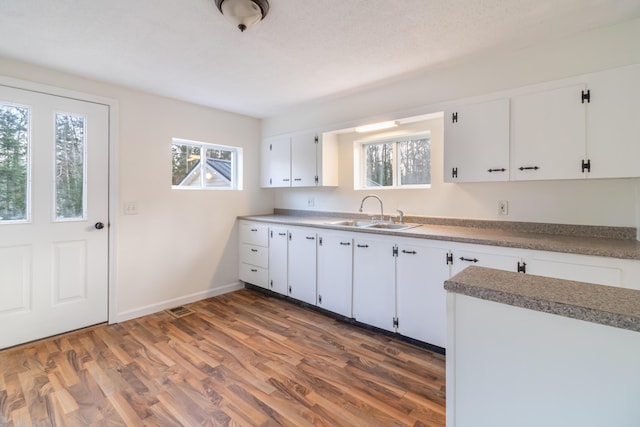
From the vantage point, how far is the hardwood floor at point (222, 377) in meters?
1.69

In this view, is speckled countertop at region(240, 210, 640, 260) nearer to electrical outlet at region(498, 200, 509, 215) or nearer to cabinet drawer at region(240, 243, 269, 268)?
electrical outlet at region(498, 200, 509, 215)

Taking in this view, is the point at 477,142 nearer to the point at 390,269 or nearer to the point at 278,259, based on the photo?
the point at 390,269

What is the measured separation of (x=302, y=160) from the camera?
363 cm

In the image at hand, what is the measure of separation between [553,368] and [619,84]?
6.64 ft

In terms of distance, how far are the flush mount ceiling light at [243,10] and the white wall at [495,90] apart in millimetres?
1579

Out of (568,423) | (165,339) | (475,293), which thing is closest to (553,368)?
(568,423)

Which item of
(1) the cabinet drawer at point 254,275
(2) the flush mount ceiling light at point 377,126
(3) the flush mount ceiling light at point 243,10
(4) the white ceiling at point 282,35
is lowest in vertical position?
(1) the cabinet drawer at point 254,275

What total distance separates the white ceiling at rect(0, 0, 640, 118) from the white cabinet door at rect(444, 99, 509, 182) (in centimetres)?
43

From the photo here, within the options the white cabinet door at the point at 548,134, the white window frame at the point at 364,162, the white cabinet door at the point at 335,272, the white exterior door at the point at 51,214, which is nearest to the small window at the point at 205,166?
the white exterior door at the point at 51,214

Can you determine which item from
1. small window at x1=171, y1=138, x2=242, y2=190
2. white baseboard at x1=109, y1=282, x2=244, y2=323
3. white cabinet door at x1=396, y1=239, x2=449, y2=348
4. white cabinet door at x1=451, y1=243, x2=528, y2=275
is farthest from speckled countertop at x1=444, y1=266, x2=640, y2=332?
small window at x1=171, y1=138, x2=242, y2=190

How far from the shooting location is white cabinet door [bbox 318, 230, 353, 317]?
2797 millimetres

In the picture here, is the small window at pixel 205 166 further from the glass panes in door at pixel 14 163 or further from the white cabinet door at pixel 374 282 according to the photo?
the white cabinet door at pixel 374 282

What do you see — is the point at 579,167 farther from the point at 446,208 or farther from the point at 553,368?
the point at 553,368

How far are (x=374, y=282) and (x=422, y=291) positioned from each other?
16.9 inches
